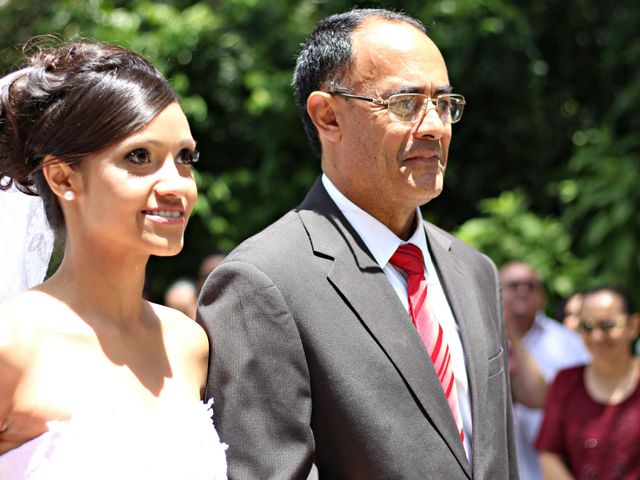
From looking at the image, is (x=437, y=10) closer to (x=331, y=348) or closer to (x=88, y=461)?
(x=331, y=348)

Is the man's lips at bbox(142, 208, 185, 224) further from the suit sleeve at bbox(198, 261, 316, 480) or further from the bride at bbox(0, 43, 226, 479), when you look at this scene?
the suit sleeve at bbox(198, 261, 316, 480)

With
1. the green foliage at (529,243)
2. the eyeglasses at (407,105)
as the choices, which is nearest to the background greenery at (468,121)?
the green foliage at (529,243)

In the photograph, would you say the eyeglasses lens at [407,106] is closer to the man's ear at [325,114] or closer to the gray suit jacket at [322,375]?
the man's ear at [325,114]

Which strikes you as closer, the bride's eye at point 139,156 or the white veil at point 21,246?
the bride's eye at point 139,156

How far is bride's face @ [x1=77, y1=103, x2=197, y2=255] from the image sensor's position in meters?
2.50

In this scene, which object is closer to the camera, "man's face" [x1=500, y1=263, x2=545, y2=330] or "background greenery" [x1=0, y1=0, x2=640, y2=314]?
"man's face" [x1=500, y1=263, x2=545, y2=330]

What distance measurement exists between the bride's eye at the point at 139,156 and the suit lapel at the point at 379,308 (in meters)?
0.67

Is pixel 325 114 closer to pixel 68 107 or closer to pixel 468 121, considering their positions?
pixel 68 107

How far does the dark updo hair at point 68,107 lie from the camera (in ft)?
8.21

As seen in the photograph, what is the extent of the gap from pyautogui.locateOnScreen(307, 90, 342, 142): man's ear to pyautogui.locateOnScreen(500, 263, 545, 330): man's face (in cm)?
390

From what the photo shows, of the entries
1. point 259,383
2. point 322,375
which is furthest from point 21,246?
point 322,375

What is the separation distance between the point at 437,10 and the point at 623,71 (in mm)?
2156

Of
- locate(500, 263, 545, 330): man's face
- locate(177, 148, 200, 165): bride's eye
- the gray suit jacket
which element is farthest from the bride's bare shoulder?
locate(500, 263, 545, 330): man's face

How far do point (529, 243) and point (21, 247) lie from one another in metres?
5.97
